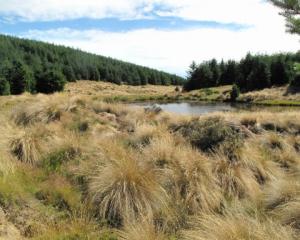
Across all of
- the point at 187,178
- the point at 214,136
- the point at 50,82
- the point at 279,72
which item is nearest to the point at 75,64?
the point at 50,82

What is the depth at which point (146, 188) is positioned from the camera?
19.5 ft

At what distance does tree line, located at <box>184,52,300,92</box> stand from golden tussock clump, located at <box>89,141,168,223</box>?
58.6 meters

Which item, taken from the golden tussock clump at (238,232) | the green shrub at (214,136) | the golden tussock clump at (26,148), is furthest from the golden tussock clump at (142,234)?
the green shrub at (214,136)

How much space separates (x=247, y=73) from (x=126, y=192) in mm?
79213

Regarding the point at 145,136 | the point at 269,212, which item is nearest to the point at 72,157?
the point at 145,136

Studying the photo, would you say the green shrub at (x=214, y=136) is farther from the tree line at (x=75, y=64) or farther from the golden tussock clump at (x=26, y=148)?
the tree line at (x=75, y=64)

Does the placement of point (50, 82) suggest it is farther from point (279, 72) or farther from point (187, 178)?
point (187, 178)

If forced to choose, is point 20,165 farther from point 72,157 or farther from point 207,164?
point 207,164

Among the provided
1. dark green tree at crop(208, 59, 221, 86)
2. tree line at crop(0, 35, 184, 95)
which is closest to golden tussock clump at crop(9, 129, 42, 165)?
dark green tree at crop(208, 59, 221, 86)

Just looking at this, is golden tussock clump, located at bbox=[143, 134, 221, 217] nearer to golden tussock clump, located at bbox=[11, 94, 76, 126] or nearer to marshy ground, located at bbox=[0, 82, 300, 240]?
marshy ground, located at bbox=[0, 82, 300, 240]

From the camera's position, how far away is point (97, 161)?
278 inches

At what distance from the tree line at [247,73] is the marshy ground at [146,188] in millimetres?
55804

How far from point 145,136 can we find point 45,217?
4691 mm

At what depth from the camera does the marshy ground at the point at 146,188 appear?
496 centimetres
